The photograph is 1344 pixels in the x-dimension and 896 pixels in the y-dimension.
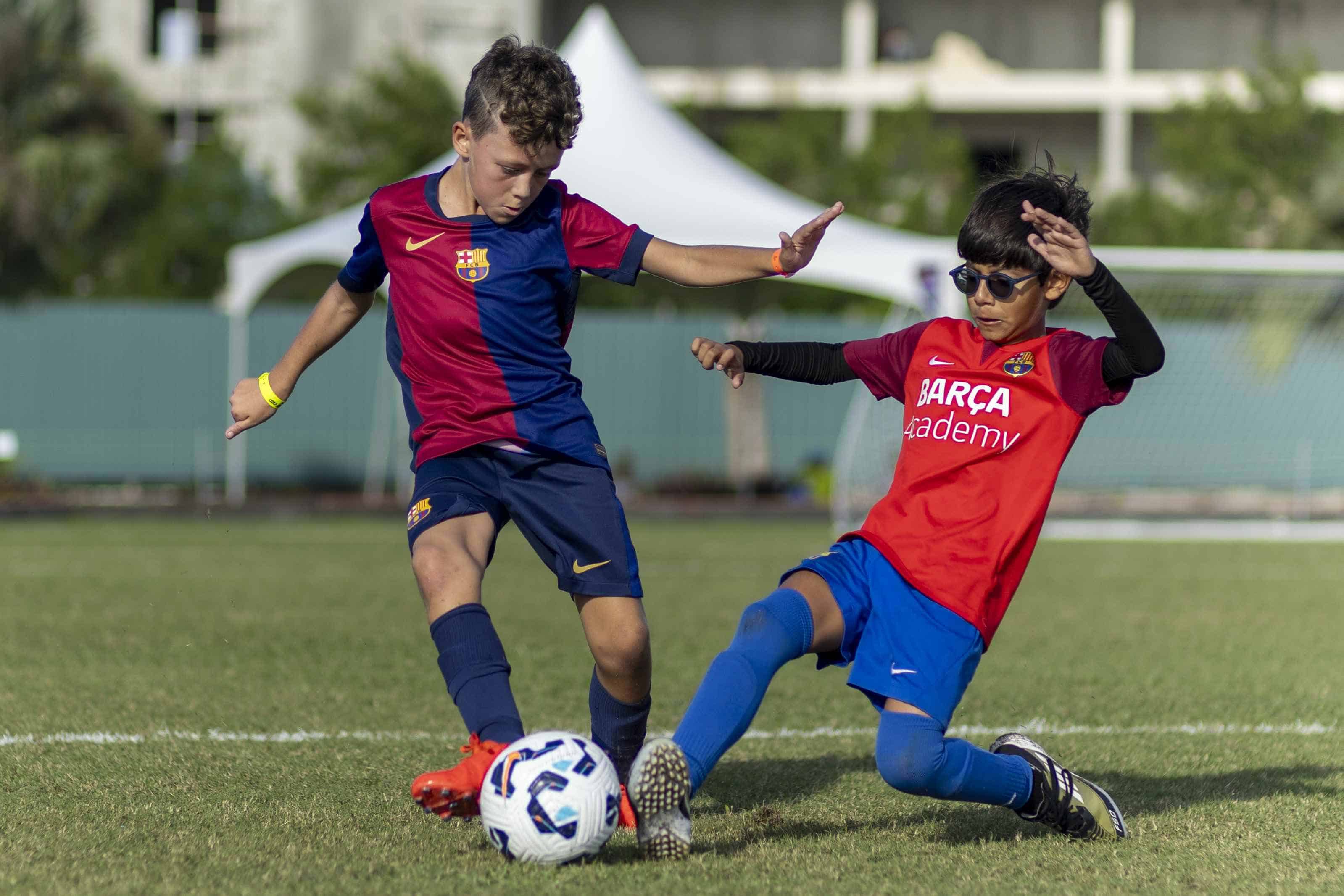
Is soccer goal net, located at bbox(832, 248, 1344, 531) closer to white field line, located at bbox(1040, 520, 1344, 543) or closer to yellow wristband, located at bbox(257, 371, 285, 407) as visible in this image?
white field line, located at bbox(1040, 520, 1344, 543)

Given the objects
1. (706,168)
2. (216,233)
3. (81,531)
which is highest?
(706,168)

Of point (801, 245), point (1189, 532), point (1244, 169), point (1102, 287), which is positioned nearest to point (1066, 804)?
point (1102, 287)

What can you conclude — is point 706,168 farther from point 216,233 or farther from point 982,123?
point 982,123

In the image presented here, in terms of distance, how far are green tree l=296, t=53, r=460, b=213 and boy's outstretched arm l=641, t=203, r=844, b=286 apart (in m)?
21.8

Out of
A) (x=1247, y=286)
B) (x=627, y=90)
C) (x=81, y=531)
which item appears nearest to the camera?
(x=81, y=531)

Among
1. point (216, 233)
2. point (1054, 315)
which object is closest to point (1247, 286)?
point (1054, 315)

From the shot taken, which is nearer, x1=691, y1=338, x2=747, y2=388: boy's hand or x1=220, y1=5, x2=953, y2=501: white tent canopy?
x1=691, y1=338, x2=747, y2=388: boy's hand

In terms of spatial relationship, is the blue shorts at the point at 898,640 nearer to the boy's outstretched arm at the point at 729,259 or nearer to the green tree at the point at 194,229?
the boy's outstretched arm at the point at 729,259

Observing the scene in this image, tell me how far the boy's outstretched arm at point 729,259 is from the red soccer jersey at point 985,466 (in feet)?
1.44

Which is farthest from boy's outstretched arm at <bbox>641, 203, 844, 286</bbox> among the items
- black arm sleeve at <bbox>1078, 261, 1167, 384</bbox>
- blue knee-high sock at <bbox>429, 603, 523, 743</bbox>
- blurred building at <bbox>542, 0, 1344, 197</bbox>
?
blurred building at <bbox>542, 0, 1344, 197</bbox>

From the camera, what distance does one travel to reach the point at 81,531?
582 inches

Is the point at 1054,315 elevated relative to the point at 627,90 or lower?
lower

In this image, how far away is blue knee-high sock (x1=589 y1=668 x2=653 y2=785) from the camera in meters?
3.88

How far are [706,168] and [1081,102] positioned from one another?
2362cm
